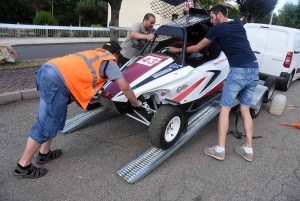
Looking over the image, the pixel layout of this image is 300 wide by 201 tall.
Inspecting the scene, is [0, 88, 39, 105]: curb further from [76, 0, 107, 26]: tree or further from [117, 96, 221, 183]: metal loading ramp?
[76, 0, 107, 26]: tree

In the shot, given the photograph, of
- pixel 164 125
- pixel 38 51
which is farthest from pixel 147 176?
pixel 38 51

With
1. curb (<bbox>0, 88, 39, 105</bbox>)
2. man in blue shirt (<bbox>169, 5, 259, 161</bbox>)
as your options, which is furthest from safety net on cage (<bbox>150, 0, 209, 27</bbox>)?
curb (<bbox>0, 88, 39, 105</bbox>)

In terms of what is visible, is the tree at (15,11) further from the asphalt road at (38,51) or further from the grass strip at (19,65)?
the grass strip at (19,65)

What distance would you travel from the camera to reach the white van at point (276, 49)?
7.05 metres

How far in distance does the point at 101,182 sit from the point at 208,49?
302cm

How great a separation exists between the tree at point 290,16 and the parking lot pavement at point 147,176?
45014 millimetres

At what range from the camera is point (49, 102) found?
2754 millimetres

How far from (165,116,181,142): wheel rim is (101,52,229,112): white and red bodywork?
0.95 feet

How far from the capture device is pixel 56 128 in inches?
114

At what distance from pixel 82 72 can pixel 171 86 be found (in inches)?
51.3

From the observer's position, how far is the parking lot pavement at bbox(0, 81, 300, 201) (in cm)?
282

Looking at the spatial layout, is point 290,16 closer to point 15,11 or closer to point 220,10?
point 15,11

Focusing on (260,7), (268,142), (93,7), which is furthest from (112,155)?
(93,7)

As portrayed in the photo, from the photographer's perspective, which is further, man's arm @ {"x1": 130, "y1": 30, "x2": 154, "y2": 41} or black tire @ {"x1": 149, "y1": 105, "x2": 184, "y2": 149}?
man's arm @ {"x1": 130, "y1": 30, "x2": 154, "y2": 41}
